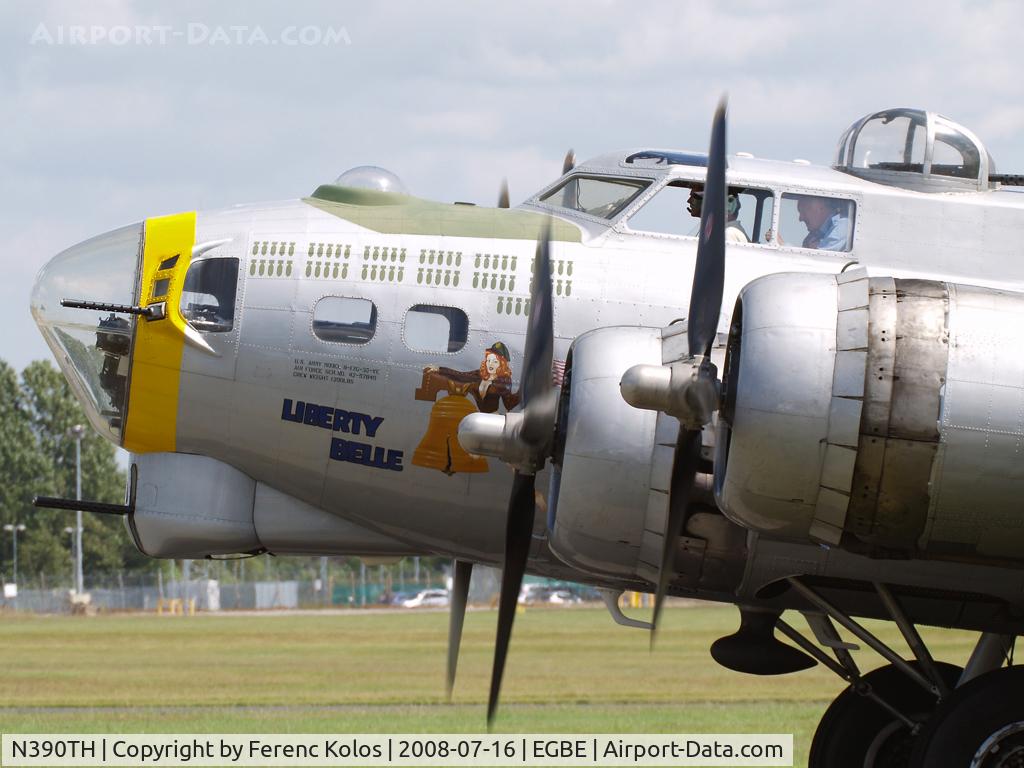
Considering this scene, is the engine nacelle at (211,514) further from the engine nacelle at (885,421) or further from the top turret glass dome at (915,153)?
the top turret glass dome at (915,153)

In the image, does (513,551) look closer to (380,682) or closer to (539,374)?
(539,374)

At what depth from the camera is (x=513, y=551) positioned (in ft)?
33.7

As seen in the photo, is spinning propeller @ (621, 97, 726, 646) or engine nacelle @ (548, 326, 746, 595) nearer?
spinning propeller @ (621, 97, 726, 646)

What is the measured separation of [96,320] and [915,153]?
6693 millimetres

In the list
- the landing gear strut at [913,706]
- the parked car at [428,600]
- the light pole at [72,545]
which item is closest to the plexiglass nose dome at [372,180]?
the landing gear strut at [913,706]

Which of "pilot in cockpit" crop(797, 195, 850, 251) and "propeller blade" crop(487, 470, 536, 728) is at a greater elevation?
"pilot in cockpit" crop(797, 195, 850, 251)

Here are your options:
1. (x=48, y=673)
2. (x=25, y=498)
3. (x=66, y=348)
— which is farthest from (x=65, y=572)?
(x=66, y=348)

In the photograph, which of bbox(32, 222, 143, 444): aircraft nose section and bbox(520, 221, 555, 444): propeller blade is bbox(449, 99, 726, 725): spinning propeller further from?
bbox(32, 222, 143, 444): aircraft nose section

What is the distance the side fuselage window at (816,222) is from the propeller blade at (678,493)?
9.84 ft

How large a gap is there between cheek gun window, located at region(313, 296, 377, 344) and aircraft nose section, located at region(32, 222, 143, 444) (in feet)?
4.87

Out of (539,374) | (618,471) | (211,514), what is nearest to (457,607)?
(211,514)

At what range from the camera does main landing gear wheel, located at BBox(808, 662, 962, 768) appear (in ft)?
40.5

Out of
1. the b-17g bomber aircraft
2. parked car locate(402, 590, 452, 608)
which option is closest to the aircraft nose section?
the b-17g bomber aircraft
